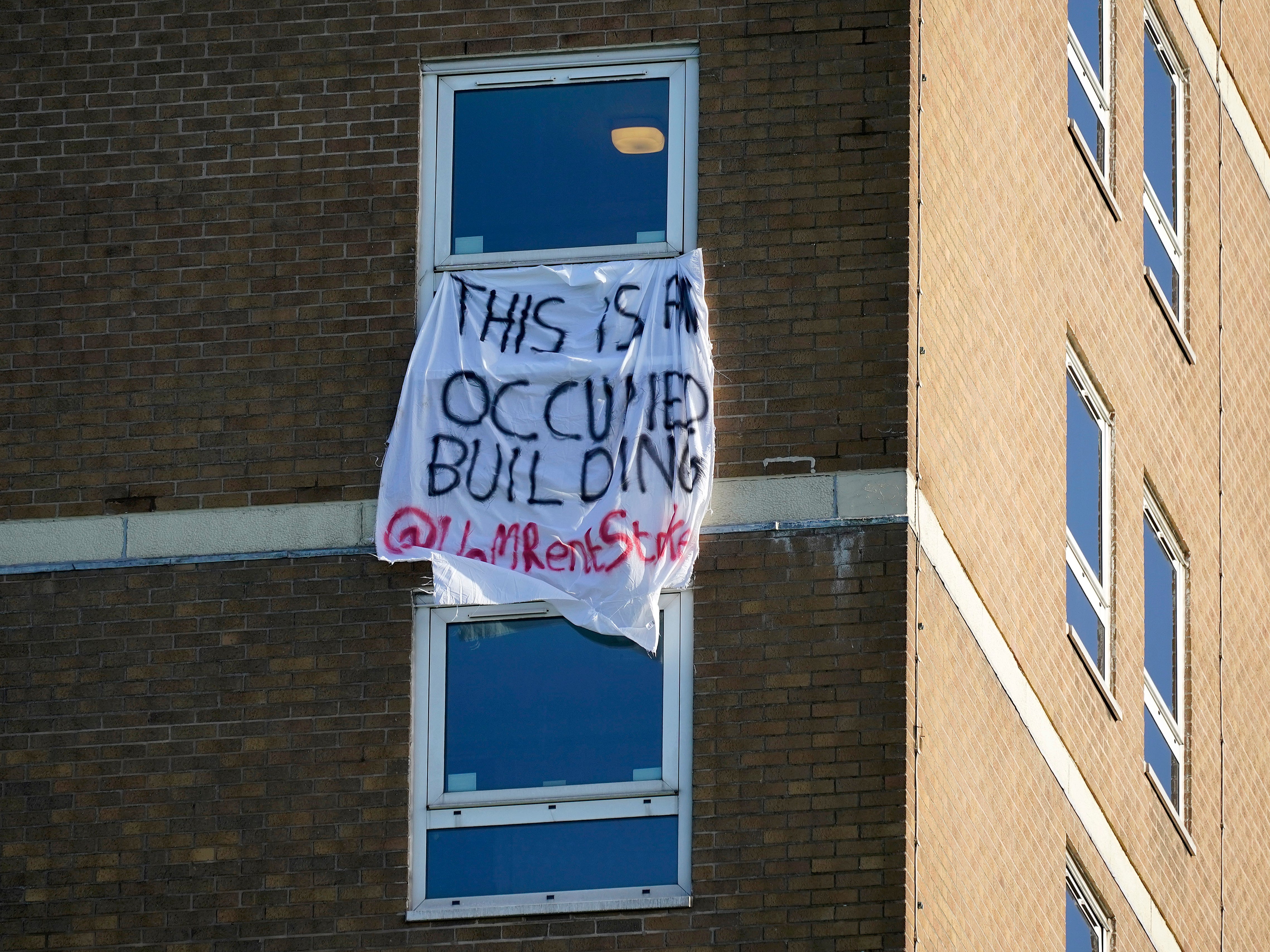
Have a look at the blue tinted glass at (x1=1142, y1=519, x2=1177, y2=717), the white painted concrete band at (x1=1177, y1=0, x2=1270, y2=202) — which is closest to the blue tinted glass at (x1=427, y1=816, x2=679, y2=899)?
the blue tinted glass at (x1=1142, y1=519, x2=1177, y2=717)

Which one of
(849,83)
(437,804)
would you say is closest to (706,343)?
(849,83)

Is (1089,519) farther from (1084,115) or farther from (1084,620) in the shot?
(1084,115)

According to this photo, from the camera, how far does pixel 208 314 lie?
44.3 ft

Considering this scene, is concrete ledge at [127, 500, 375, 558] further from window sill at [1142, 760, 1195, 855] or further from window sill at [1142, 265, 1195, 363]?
Result: window sill at [1142, 265, 1195, 363]

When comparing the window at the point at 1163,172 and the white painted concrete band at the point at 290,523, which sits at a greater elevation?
the window at the point at 1163,172

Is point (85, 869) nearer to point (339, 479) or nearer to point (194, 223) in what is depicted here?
point (339, 479)

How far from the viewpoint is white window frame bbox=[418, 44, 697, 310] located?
13281 millimetres

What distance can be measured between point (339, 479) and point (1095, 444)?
5401 mm

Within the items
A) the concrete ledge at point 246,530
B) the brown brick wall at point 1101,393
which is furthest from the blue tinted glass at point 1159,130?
the concrete ledge at point 246,530

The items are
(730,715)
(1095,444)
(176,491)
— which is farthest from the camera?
(1095,444)

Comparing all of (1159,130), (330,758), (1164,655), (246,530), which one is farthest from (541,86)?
(1164,655)

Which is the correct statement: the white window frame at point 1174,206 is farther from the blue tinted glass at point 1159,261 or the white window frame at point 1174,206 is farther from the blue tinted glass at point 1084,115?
the blue tinted glass at point 1084,115

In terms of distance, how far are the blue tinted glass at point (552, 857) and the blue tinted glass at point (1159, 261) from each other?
6.75m

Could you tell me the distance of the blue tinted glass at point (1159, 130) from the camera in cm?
1781
